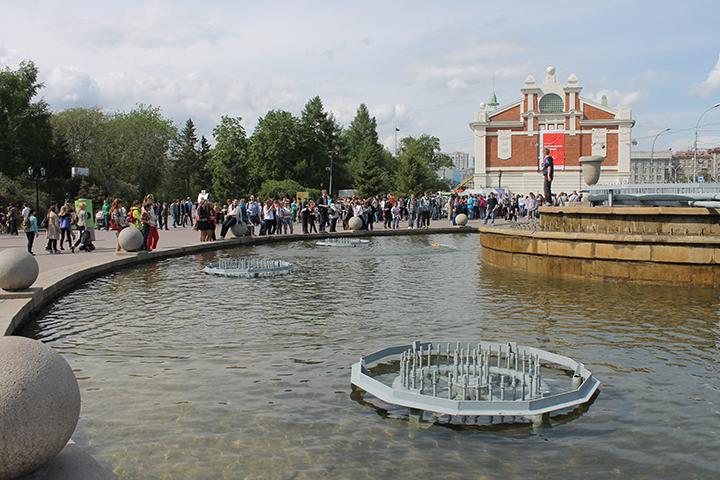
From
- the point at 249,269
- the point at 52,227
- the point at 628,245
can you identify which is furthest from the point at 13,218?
the point at 628,245

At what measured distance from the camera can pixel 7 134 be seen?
56.0 metres

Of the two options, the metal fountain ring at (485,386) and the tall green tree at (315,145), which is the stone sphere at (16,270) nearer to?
the metal fountain ring at (485,386)

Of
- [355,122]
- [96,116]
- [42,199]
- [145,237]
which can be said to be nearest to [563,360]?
[145,237]

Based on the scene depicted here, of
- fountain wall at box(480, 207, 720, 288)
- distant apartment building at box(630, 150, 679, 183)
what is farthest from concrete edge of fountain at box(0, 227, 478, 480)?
distant apartment building at box(630, 150, 679, 183)

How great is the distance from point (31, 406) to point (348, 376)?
333cm

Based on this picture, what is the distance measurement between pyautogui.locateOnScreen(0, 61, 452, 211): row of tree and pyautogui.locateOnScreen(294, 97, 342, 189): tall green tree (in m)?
0.15

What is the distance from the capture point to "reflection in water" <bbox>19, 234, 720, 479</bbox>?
4430mm

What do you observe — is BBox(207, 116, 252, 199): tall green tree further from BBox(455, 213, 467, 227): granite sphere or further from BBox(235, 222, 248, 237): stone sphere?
BBox(235, 222, 248, 237): stone sphere

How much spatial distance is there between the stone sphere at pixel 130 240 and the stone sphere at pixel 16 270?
6.57m

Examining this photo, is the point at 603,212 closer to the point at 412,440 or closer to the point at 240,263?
the point at 240,263

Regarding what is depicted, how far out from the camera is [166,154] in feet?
296

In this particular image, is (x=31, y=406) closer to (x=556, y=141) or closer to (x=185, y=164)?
(x=556, y=141)

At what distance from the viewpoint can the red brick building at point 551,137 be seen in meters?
74.6

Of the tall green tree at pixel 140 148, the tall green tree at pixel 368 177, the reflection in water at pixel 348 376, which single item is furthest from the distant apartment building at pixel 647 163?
the reflection in water at pixel 348 376
